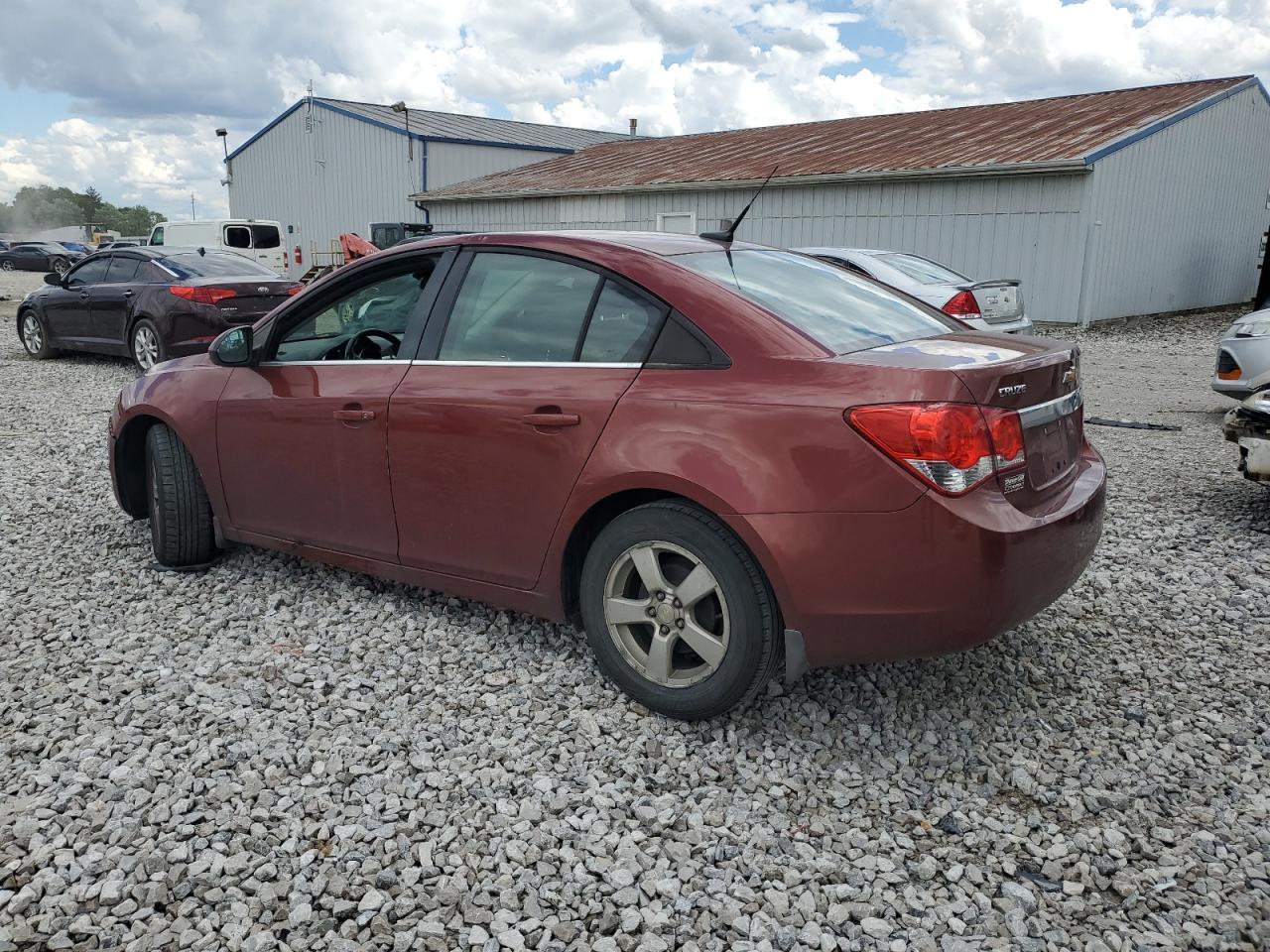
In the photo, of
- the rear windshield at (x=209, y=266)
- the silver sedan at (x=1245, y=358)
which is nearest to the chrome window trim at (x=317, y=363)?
the silver sedan at (x=1245, y=358)

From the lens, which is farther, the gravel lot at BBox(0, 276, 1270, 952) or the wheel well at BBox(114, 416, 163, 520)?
the wheel well at BBox(114, 416, 163, 520)

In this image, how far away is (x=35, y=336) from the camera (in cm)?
1344

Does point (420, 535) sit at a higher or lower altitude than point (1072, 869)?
higher

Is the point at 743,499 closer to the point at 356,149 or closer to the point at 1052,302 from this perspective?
the point at 1052,302

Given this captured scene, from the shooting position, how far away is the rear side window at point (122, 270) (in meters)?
12.1

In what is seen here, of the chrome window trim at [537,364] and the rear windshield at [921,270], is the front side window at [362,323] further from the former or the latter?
the rear windshield at [921,270]

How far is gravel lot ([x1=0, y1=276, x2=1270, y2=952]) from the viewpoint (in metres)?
2.44

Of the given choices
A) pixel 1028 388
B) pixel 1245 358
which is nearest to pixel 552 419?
pixel 1028 388

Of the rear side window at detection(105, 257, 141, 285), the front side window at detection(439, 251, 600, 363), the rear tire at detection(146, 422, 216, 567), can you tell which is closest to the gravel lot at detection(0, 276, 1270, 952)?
the rear tire at detection(146, 422, 216, 567)

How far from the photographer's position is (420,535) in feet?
12.5

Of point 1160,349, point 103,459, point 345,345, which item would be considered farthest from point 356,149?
point 345,345

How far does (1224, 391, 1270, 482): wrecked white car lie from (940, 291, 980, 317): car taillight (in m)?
3.94

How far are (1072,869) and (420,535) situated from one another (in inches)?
94.4

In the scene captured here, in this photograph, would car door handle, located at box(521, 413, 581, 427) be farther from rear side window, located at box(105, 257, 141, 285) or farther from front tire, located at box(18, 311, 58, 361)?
front tire, located at box(18, 311, 58, 361)
